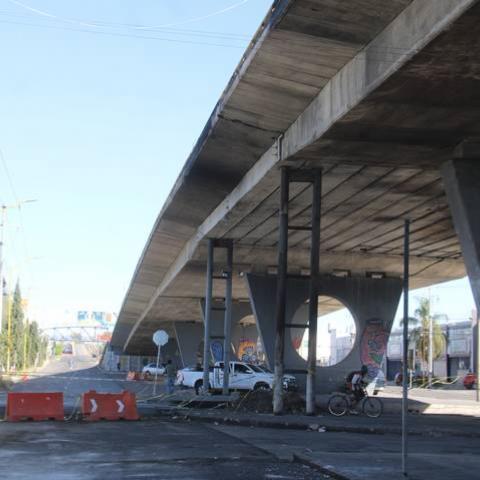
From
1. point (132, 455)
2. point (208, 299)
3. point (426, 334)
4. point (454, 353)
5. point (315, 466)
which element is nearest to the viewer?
point (315, 466)

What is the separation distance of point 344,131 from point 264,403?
34.0 feet

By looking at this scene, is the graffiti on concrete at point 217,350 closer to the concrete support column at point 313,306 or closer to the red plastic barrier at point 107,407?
the concrete support column at point 313,306

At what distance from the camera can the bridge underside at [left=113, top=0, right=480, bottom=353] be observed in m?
15.4

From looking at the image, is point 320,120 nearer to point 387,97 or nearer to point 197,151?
point 387,97

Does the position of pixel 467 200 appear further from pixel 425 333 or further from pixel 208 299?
pixel 425 333

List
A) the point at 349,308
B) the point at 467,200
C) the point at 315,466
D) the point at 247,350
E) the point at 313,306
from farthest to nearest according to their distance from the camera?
1. the point at 247,350
2. the point at 349,308
3. the point at 313,306
4. the point at 467,200
5. the point at 315,466

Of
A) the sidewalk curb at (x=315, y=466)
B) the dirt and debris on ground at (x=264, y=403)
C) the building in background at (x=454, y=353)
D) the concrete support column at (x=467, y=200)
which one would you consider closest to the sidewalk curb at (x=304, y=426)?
the dirt and debris on ground at (x=264, y=403)

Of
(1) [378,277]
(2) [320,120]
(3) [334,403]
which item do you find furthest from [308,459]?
(1) [378,277]

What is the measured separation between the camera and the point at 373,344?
45.3 meters

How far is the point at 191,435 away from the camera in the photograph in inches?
752

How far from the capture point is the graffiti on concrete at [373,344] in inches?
1777

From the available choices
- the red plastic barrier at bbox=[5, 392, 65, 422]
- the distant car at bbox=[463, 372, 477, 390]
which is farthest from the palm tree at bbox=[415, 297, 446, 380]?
the red plastic barrier at bbox=[5, 392, 65, 422]

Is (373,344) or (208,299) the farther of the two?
(373,344)

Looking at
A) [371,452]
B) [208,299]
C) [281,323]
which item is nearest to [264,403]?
[281,323]
